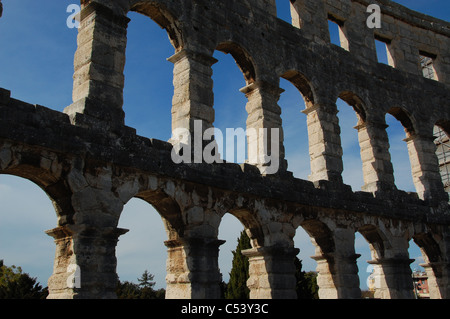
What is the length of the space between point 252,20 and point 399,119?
17.6 feet

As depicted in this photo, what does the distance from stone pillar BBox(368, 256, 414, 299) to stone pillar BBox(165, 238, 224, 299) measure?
4.60 metres

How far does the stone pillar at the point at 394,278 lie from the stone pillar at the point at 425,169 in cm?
237

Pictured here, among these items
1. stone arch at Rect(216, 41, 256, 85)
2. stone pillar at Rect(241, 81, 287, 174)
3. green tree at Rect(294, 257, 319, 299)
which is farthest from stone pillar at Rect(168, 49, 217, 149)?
green tree at Rect(294, 257, 319, 299)

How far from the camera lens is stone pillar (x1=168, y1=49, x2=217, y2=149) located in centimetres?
822

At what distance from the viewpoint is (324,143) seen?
10.3 meters

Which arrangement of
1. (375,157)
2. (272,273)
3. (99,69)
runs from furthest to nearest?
(375,157), (272,273), (99,69)

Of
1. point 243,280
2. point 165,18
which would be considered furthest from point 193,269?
point 243,280

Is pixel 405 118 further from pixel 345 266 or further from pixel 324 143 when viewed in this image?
pixel 345 266

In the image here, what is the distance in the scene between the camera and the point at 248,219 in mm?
8656

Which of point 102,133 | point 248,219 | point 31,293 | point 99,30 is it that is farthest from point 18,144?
point 31,293

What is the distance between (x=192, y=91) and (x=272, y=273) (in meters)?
3.63

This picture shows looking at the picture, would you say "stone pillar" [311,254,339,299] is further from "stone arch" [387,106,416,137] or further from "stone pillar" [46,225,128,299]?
"stone arch" [387,106,416,137]
